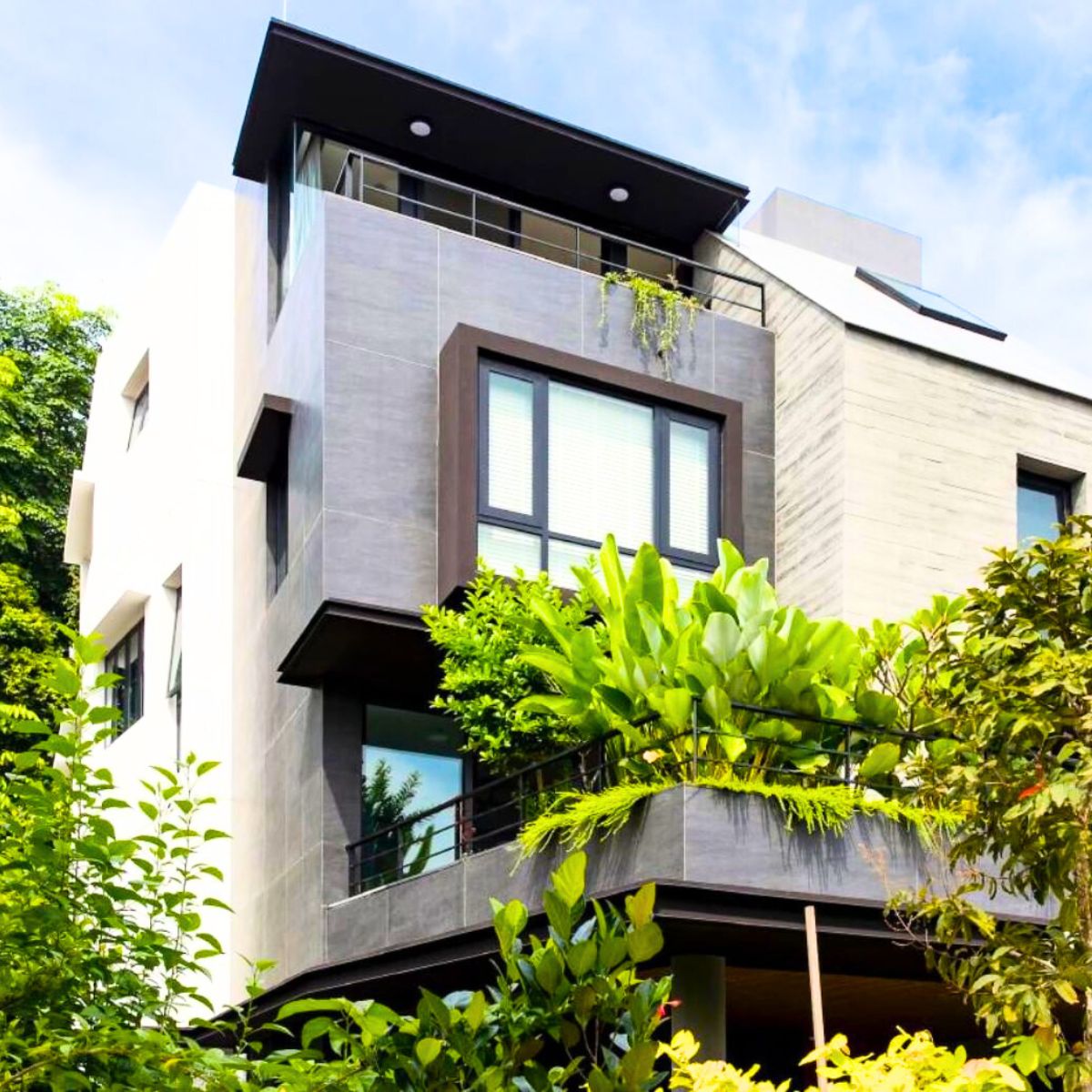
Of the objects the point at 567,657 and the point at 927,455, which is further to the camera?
the point at 927,455

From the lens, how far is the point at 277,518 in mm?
16016

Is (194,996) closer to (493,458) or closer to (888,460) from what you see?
(493,458)

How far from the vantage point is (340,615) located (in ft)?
42.2

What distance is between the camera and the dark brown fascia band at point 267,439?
14.8m

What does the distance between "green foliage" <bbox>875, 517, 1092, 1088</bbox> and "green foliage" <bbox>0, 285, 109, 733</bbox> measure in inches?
821

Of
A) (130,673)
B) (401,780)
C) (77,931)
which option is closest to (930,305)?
(401,780)

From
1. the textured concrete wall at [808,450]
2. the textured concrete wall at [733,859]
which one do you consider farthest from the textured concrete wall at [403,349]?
the textured concrete wall at [733,859]

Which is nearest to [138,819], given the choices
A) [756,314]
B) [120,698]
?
[120,698]

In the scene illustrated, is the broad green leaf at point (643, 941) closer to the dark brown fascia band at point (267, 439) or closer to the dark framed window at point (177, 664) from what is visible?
the dark brown fascia band at point (267, 439)

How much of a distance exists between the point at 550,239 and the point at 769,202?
482 cm

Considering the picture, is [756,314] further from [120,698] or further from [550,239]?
[120,698]

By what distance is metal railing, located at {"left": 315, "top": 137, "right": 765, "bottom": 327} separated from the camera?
1516cm

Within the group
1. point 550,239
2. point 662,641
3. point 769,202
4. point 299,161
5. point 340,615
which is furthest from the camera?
point 769,202

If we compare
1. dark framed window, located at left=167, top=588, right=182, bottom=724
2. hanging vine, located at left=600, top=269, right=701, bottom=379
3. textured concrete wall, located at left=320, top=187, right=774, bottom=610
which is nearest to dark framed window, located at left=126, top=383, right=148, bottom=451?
dark framed window, located at left=167, top=588, right=182, bottom=724
